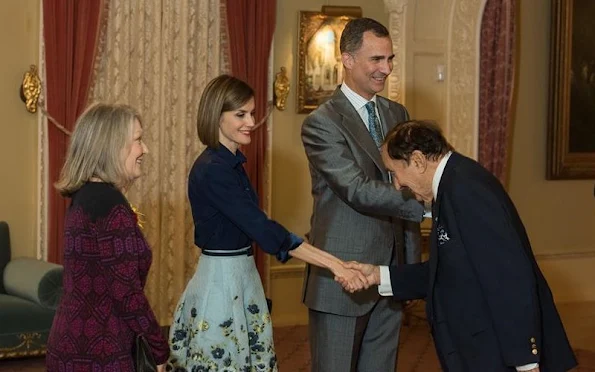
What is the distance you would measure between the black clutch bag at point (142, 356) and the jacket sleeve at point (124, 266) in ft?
0.10

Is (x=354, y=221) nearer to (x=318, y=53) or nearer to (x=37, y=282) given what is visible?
(x=37, y=282)

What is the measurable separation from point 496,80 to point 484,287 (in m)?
6.37

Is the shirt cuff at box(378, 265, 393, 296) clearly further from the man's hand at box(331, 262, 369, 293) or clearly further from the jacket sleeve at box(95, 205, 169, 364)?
the jacket sleeve at box(95, 205, 169, 364)

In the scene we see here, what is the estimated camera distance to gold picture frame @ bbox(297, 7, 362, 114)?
8812 millimetres

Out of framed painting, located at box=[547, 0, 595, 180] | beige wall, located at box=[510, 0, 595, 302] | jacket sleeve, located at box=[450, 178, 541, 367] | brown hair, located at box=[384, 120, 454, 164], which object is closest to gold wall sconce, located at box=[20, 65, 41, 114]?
brown hair, located at box=[384, 120, 454, 164]

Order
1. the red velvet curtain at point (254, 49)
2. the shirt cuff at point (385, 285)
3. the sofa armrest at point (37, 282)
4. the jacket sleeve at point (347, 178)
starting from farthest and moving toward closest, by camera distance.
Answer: the red velvet curtain at point (254, 49), the sofa armrest at point (37, 282), the jacket sleeve at point (347, 178), the shirt cuff at point (385, 285)

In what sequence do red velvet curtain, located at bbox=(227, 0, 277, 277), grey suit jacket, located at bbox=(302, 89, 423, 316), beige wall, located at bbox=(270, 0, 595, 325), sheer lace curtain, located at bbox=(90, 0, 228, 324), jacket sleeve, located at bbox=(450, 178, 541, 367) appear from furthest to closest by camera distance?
beige wall, located at bbox=(270, 0, 595, 325) → red velvet curtain, located at bbox=(227, 0, 277, 277) → sheer lace curtain, located at bbox=(90, 0, 228, 324) → grey suit jacket, located at bbox=(302, 89, 423, 316) → jacket sleeve, located at bbox=(450, 178, 541, 367)

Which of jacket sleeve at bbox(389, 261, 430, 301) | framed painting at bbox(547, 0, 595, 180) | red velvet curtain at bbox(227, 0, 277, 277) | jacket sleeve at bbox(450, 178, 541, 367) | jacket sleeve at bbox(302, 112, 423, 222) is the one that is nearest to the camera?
jacket sleeve at bbox(450, 178, 541, 367)

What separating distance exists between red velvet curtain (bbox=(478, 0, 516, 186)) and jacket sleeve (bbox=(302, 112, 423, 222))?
5.15 m

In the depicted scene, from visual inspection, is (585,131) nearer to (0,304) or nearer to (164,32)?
(164,32)

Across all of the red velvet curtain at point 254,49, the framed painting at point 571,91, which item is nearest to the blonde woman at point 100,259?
the red velvet curtain at point 254,49

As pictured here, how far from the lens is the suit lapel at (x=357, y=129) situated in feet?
15.4

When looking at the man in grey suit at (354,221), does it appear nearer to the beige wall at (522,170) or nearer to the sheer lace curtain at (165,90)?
the sheer lace curtain at (165,90)

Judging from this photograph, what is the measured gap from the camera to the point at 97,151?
3.68 meters
